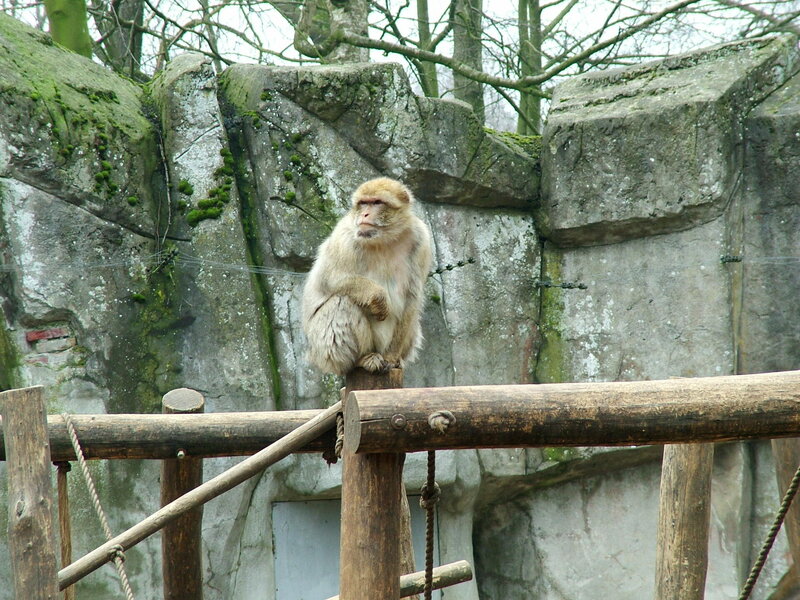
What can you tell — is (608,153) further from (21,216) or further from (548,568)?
(21,216)

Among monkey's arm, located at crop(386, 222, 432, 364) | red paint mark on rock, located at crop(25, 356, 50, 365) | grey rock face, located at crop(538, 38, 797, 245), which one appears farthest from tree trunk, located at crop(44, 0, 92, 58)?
monkey's arm, located at crop(386, 222, 432, 364)

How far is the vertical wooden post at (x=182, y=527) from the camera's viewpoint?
3926mm

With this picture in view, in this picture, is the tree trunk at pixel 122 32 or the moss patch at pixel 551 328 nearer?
the moss patch at pixel 551 328

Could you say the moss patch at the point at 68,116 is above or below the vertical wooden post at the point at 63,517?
above

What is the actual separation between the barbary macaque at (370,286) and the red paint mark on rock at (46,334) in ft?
6.25

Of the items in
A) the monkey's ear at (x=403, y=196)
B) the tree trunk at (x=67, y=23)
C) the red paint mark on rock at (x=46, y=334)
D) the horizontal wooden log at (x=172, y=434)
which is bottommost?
the horizontal wooden log at (x=172, y=434)

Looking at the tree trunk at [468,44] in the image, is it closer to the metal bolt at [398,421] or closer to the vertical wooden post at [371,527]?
the vertical wooden post at [371,527]

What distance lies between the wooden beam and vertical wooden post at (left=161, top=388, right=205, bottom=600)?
84 centimetres

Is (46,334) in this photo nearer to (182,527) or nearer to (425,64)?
(182,527)

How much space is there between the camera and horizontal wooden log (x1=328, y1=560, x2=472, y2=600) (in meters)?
3.49

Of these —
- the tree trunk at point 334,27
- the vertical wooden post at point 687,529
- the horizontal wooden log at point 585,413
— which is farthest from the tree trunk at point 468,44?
the horizontal wooden log at point 585,413

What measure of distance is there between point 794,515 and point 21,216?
16.3 feet

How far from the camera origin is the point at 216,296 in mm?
6031

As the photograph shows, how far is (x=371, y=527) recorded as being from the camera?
2.54m
